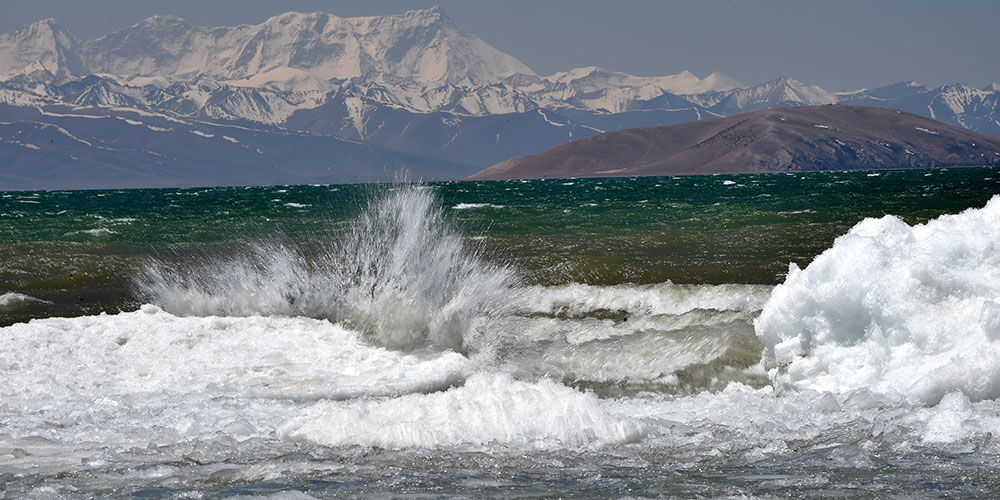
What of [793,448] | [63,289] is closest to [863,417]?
[793,448]

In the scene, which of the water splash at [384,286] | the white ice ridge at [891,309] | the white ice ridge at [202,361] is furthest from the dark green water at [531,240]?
the white ice ridge at [891,309]

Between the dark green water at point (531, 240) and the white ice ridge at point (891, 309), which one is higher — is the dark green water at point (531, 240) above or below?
below

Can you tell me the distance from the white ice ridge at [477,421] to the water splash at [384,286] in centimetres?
445

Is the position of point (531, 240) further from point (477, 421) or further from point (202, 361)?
point (477, 421)

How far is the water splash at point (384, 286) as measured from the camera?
1335 centimetres

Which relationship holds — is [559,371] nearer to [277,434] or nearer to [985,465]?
[277,434]

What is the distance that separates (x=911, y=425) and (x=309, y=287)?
361 inches

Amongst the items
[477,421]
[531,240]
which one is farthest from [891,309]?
[531,240]

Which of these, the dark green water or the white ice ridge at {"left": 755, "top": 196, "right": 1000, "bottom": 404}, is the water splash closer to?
the dark green water

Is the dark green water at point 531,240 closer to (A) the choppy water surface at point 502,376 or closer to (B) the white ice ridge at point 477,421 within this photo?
(A) the choppy water surface at point 502,376

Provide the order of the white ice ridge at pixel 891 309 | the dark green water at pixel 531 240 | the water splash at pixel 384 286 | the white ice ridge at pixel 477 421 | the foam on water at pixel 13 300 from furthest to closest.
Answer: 1. the dark green water at pixel 531 240
2. the foam on water at pixel 13 300
3. the water splash at pixel 384 286
4. the white ice ridge at pixel 891 309
5. the white ice ridge at pixel 477 421

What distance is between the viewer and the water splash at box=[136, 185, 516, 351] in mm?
13352

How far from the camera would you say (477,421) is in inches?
317

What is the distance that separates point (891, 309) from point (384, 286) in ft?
22.5
